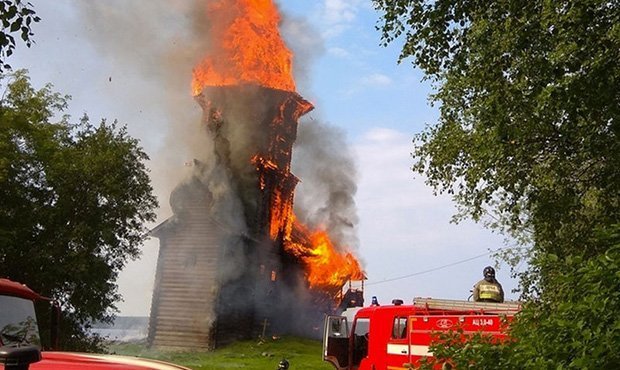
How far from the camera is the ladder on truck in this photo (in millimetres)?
12804

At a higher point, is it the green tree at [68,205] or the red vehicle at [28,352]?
the green tree at [68,205]

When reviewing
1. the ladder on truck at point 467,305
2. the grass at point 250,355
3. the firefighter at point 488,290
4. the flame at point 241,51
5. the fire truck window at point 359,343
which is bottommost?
the grass at point 250,355

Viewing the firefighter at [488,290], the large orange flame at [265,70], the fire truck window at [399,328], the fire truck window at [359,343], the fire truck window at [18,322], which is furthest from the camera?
the large orange flame at [265,70]

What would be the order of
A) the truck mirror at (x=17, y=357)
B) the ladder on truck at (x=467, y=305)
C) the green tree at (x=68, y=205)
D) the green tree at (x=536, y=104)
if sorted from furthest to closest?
the green tree at (x=68, y=205)
the ladder on truck at (x=467, y=305)
the green tree at (x=536, y=104)
the truck mirror at (x=17, y=357)

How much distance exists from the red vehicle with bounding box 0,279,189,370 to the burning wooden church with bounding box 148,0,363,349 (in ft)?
78.9

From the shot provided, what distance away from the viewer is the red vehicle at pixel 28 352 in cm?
266

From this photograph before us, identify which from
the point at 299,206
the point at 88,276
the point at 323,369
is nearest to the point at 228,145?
the point at 299,206

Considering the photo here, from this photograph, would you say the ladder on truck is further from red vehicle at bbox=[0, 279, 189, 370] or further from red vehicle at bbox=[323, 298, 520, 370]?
red vehicle at bbox=[0, 279, 189, 370]

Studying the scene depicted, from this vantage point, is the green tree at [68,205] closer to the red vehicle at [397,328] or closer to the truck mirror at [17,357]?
the red vehicle at [397,328]

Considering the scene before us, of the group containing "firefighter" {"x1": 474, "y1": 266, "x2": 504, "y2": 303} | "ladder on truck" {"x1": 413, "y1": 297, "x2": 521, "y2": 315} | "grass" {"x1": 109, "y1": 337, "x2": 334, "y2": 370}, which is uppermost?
"firefighter" {"x1": 474, "y1": 266, "x2": 504, "y2": 303}

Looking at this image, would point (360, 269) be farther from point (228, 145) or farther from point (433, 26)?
point (433, 26)

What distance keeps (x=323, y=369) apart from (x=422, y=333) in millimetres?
11017

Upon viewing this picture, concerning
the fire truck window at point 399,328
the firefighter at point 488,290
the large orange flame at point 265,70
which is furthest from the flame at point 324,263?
the firefighter at point 488,290

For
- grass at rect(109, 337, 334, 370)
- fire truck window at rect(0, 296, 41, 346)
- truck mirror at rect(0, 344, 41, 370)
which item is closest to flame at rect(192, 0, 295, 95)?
grass at rect(109, 337, 334, 370)
